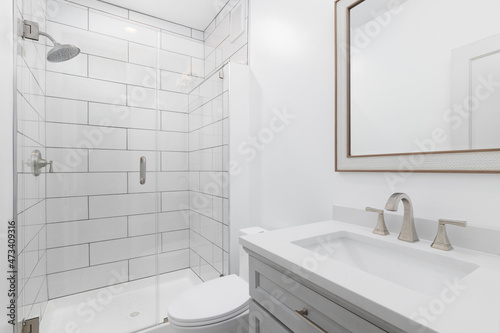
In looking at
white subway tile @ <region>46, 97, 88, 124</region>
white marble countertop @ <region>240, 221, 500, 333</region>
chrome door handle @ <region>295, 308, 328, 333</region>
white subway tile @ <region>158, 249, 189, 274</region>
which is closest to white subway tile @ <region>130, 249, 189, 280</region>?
white subway tile @ <region>158, 249, 189, 274</region>

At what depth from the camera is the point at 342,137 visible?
48.1 inches

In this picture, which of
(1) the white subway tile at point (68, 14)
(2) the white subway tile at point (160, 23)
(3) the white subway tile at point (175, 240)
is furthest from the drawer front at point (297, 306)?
(2) the white subway tile at point (160, 23)

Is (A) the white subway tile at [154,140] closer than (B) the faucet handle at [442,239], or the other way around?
(B) the faucet handle at [442,239]

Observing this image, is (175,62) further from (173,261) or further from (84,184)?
(173,261)

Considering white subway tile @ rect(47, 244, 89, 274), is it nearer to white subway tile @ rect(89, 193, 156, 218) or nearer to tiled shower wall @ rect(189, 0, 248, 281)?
white subway tile @ rect(89, 193, 156, 218)

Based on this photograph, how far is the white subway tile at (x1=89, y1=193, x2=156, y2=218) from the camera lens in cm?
203

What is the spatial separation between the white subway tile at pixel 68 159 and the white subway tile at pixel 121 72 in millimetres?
590

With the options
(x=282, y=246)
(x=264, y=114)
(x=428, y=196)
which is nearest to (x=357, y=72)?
(x=428, y=196)

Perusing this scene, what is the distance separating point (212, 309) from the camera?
127cm

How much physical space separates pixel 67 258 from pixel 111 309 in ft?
1.62

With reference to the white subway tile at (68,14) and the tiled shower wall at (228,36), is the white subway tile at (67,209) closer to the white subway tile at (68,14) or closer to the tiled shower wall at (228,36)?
the white subway tile at (68,14)

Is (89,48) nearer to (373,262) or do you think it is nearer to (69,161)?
(69,161)

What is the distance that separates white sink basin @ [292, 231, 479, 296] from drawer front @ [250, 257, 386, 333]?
0.17 metres

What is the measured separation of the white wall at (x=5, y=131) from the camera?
3.50ft
